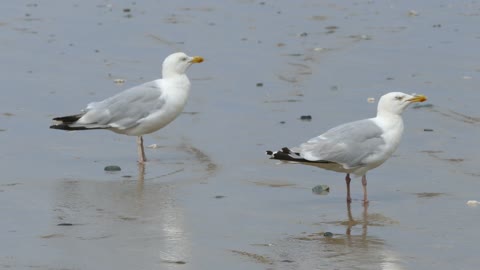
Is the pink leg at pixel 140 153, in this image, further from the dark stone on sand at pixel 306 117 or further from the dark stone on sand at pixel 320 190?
the dark stone on sand at pixel 306 117

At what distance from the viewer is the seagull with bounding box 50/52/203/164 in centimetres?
1052

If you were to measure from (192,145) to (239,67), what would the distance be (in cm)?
391

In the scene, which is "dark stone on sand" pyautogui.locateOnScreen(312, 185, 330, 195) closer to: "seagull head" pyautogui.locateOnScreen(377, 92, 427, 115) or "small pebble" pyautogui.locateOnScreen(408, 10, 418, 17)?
"seagull head" pyautogui.locateOnScreen(377, 92, 427, 115)

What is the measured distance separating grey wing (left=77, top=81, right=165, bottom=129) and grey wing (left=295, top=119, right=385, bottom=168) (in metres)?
2.08

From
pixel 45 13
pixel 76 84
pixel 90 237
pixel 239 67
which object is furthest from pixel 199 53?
pixel 90 237

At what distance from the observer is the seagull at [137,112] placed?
414 inches

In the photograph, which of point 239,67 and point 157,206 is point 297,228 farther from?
point 239,67

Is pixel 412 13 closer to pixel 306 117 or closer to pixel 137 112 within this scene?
pixel 306 117

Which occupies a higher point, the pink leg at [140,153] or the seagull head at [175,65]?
the seagull head at [175,65]

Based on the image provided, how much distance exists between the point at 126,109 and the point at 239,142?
3.74 feet

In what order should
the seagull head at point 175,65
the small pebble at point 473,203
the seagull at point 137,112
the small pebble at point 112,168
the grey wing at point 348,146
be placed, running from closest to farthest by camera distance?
the small pebble at point 473,203 < the grey wing at point 348,146 < the small pebble at point 112,168 < the seagull at point 137,112 < the seagull head at point 175,65

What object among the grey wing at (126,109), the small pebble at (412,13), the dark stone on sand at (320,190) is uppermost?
the small pebble at (412,13)

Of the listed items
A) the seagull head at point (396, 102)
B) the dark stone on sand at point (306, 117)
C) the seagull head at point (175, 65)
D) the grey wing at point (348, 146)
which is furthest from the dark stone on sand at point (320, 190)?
the dark stone on sand at point (306, 117)

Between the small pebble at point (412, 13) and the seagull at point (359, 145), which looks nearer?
the seagull at point (359, 145)
